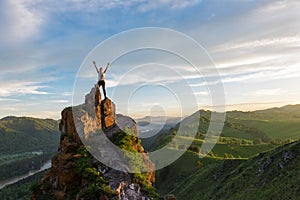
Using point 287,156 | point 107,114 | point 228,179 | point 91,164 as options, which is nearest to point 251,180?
point 287,156

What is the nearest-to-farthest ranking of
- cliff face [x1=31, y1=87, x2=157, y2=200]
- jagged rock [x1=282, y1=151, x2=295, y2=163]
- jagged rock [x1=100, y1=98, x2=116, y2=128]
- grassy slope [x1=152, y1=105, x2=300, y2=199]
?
1. cliff face [x1=31, y1=87, x2=157, y2=200]
2. jagged rock [x1=100, y1=98, x2=116, y2=128]
3. grassy slope [x1=152, y1=105, x2=300, y2=199]
4. jagged rock [x1=282, y1=151, x2=295, y2=163]

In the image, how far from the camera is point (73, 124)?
29953 mm

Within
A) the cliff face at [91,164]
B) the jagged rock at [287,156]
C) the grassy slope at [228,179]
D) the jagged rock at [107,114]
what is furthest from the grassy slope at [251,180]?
the jagged rock at [107,114]

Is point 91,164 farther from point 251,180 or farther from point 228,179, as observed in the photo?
point 228,179

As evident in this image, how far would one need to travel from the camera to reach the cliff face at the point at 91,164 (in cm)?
2289

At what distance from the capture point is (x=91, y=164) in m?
25.4

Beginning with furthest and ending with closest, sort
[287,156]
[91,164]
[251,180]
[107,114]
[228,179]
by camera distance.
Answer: [228,179], [251,180], [287,156], [107,114], [91,164]

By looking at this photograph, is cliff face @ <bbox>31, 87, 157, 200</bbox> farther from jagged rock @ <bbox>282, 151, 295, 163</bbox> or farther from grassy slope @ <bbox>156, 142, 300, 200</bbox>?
jagged rock @ <bbox>282, 151, 295, 163</bbox>

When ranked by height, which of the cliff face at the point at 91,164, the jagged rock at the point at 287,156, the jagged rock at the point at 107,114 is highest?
the jagged rock at the point at 107,114

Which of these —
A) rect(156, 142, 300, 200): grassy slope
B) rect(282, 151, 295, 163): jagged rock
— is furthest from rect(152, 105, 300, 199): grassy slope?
rect(282, 151, 295, 163): jagged rock

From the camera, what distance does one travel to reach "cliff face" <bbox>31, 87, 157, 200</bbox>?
22891 millimetres

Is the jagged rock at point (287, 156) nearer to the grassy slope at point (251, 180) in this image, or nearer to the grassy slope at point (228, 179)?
the grassy slope at point (251, 180)

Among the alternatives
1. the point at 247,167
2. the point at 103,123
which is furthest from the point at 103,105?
the point at 247,167

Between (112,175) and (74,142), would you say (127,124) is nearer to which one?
(74,142)
